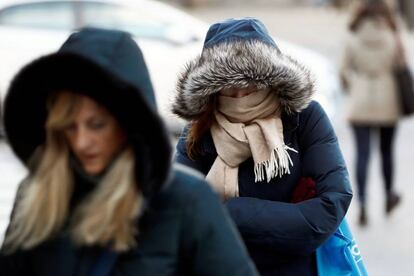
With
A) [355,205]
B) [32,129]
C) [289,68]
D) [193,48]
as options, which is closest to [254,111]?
[289,68]

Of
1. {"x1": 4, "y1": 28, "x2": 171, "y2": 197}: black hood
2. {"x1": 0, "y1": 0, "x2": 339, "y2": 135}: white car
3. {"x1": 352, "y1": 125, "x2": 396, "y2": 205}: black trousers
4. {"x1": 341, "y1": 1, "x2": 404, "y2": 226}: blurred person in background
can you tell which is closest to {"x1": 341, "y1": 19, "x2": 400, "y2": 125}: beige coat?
{"x1": 341, "y1": 1, "x2": 404, "y2": 226}: blurred person in background

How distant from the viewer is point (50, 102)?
2783 millimetres

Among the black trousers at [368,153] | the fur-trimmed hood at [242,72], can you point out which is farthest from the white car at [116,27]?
the fur-trimmed hood at [242,72]

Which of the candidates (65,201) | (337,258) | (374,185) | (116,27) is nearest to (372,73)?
(374,185)

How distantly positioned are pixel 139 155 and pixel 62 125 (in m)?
0.19

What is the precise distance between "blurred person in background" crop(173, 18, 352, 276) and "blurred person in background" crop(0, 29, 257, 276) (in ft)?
2.91

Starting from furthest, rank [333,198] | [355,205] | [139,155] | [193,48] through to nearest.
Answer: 1. [193,48]
2. [355,205]
3. [333,198]
4. [139,155]

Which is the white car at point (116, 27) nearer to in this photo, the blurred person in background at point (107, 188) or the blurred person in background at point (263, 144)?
the blurred person in background at point (263, 144)

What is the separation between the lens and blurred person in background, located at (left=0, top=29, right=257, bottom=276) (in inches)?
105

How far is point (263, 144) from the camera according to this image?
12.5ft

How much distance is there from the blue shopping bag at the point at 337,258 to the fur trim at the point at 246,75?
44cm

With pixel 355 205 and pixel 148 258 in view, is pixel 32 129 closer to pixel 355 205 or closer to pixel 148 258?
pixel 148 258

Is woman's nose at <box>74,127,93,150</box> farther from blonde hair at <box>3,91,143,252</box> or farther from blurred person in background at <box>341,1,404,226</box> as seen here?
blurred person in background at <box>341,1,404,226</box>

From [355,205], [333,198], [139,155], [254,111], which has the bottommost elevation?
[355,205]
